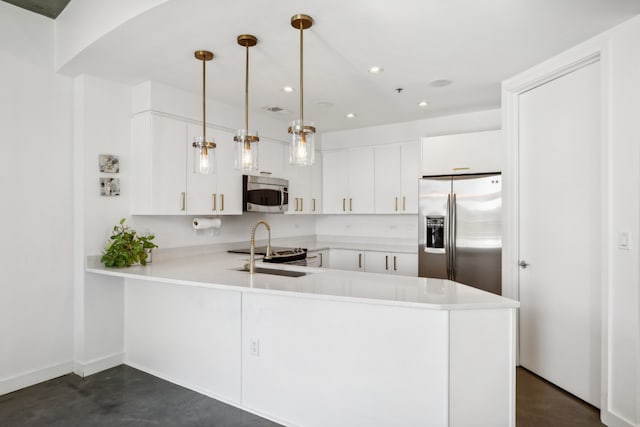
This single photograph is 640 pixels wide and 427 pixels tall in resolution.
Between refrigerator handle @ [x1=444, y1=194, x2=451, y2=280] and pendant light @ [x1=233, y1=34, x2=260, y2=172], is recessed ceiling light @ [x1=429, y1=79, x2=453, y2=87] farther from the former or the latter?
pendant light @ [x1=233, y1=34, x2=260, y2=172]

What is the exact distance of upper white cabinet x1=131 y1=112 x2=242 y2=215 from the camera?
128 inches

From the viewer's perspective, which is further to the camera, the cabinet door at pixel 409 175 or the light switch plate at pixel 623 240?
the cabinet door at pixel 409 175

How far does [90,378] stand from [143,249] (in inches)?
43.4

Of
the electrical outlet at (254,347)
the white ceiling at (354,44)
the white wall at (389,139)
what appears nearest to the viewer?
the white ceiling at (354,44)

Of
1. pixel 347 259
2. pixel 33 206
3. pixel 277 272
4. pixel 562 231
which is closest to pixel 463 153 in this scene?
pixel 562 231

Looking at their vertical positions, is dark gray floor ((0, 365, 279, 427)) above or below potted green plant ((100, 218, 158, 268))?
below

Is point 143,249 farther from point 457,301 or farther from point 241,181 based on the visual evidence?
point 457,301

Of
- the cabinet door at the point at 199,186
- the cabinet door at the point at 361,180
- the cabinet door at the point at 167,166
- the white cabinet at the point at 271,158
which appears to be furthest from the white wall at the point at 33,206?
the cabinet door at the point at 361,180

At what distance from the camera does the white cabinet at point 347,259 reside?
489 cm

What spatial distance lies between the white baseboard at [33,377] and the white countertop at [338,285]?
0.86 metres

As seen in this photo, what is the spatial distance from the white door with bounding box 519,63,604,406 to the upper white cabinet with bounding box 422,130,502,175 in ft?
1.92

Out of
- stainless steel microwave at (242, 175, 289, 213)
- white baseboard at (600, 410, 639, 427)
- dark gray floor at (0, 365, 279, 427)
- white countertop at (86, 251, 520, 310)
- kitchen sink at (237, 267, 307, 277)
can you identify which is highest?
stainless steel microwave at (242, 175, 289, 213)

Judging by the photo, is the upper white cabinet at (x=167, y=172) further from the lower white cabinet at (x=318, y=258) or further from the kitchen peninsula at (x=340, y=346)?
the lower white cabinet at (x=318, y=258)

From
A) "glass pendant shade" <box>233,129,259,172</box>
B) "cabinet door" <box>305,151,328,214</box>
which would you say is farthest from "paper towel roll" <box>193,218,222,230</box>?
"glass pendant shade" <box>233,129,259,172</box>
